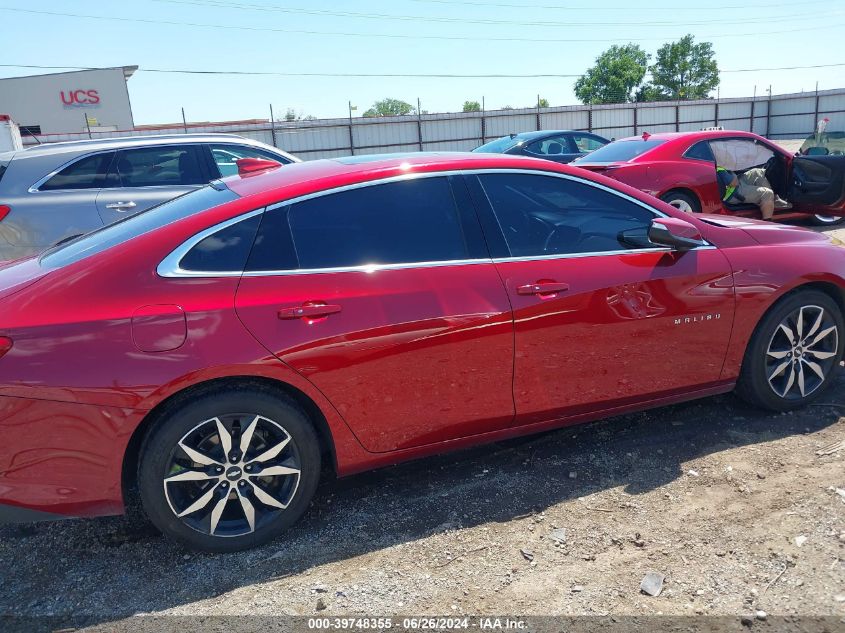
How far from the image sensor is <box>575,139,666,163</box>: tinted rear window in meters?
→ 8.59

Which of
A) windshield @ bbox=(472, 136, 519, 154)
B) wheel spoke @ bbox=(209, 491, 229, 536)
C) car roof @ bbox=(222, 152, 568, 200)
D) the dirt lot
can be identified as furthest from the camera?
windshield @ bbox=(472, 136, 519, 154)

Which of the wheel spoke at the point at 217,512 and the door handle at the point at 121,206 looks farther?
the door handle at the point at 121,206

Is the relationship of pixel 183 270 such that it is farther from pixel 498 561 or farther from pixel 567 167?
pixel 567 167

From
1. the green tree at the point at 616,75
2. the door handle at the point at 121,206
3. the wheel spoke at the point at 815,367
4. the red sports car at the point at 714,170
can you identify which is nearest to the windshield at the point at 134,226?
the door handle at the point at 121,206

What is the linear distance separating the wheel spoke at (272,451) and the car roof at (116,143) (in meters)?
4.64

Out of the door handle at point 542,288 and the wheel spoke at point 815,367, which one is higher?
the door handle at point 542,288

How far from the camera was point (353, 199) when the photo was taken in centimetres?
307

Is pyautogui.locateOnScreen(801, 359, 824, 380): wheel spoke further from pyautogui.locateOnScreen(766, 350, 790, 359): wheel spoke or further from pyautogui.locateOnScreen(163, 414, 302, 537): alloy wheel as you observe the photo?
pyautogui.locateOnScreen(163, 414, 302, 537): alloy wheel

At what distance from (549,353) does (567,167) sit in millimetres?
1027

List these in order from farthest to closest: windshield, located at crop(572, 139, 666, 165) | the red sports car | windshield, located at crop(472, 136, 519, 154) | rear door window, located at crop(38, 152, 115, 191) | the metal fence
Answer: the metal fence
windshield, located at crop(472, 136, 519, 154)
windshield, located at crop(572, 139, 666, 165)
the red sports car
rear door window, located at crop(38, 152, 115, 191)

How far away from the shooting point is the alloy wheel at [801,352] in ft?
12.6

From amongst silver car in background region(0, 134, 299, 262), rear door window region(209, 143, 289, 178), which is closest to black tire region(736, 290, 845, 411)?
rear door window region(209, 143, 289, 178)

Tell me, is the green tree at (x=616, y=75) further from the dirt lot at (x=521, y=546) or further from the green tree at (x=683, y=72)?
the dirt lot at (x=521, y=546)

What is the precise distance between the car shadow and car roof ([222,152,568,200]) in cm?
154
